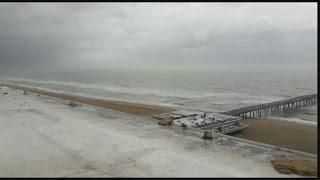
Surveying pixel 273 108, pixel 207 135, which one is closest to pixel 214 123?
pixel 207 135

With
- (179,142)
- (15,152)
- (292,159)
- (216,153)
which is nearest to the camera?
(292,159)

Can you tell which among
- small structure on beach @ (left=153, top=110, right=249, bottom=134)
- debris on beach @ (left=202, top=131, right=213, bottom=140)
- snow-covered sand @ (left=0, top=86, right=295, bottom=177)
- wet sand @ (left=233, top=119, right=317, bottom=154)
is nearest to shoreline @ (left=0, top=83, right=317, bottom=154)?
wet sand @ (left=233, top=119, right=317, bottom=154)

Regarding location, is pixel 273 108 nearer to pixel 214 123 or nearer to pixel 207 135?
pixel 214 123

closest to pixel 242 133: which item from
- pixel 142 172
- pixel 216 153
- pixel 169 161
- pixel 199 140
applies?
pixel 199 140

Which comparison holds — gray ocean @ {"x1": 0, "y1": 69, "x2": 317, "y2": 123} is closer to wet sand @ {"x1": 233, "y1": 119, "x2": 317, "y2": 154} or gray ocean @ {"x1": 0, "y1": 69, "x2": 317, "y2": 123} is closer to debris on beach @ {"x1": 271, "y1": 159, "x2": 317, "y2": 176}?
wet sand @ {"x1": 233, "y1": 119, "x2": 317, "y2": 154}

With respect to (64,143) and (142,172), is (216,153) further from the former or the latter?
(64,143)
